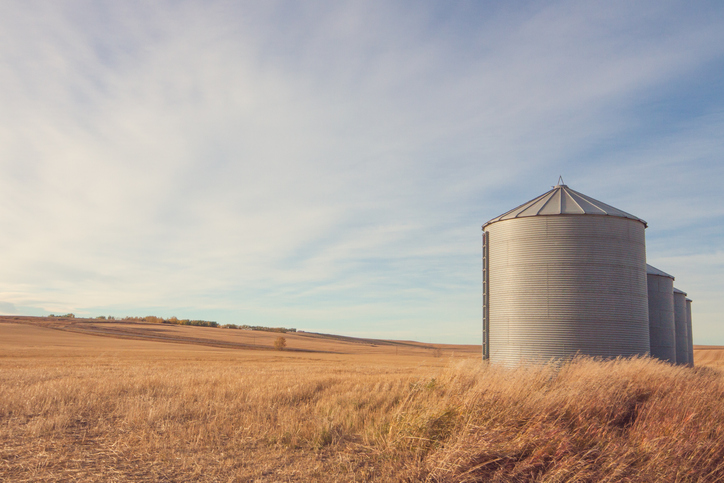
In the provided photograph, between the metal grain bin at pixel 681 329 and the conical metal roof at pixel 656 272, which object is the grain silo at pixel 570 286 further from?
the metal grain bin at pixel 681 329

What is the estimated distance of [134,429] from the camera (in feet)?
29.0

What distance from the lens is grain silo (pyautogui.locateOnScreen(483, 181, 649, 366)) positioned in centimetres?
1841

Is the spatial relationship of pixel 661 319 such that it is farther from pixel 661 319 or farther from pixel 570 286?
pixel 570 286

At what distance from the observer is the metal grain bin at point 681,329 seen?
31.9 m

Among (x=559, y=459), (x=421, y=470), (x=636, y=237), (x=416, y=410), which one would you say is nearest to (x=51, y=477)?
(x=421, y=470)

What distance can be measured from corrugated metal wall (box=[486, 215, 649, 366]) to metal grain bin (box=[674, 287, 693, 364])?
15.8m

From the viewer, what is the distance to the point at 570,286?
18516 millimetres

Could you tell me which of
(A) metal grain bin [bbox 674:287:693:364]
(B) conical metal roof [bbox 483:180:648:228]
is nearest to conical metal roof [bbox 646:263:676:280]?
(A) metal grain bin [bbox 674:287:693:364]

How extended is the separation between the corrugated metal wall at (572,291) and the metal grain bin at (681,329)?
1583 cm

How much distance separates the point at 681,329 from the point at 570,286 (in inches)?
787

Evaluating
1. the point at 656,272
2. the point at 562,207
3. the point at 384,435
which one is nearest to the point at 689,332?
the point at 656,272

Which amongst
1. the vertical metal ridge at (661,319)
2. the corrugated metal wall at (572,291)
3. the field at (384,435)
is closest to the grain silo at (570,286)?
the corrugated metal wall at (572,291)

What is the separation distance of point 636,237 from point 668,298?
10.1 meters

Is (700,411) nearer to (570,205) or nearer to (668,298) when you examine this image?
(570,205)
